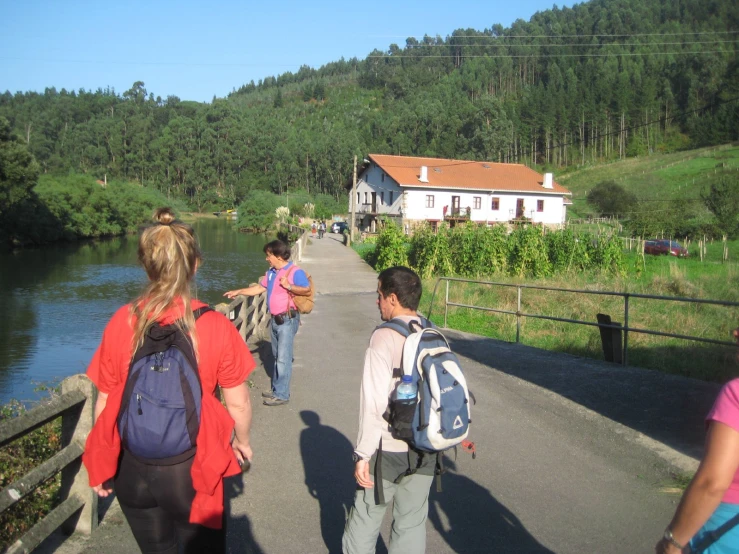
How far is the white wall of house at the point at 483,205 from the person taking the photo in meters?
58.3

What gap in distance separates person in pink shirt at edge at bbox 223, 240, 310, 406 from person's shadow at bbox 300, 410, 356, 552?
52cm

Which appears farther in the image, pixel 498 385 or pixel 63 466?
pixel 498 385

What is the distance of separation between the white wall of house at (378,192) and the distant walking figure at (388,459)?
55036 millimetres

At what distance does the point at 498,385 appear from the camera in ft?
27.0

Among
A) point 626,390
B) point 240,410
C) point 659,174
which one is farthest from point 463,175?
point 240,410

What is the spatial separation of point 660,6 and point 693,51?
2280 centimetres

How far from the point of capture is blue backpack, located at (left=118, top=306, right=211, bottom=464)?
248cm

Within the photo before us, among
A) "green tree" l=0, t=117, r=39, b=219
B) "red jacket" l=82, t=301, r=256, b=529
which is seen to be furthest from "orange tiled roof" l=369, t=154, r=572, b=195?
"red jacket" l=82, t=301, r=256, b=529

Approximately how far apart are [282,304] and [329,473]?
7.30 ft

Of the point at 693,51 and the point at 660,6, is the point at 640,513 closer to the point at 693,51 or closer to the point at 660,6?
the point at 693,51

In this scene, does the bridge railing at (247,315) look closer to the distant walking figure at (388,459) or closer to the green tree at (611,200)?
the distant walking figure at (388,459)

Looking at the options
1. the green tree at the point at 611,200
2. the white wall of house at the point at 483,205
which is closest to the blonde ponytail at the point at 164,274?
the white wall of house at the point at 483,205

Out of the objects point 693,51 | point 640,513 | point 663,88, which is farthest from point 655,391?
point 663,88

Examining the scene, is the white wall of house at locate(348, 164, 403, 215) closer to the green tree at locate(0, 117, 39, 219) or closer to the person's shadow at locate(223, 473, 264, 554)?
the green tree at locate(0, 117, 39, 219)
